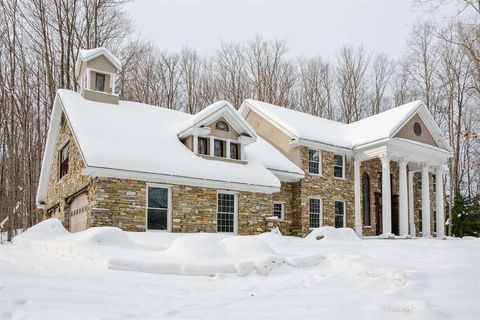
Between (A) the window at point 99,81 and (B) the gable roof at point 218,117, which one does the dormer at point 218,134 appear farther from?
(A) the window at point 99,81

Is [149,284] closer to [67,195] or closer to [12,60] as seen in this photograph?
[67,195]

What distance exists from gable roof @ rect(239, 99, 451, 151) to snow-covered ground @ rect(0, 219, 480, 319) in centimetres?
1166

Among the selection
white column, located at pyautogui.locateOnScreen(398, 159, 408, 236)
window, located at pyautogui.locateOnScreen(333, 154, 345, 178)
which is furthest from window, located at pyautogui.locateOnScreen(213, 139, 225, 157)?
white column, located at pyautogui.locateOnScreen(398, 159, 408, 236)

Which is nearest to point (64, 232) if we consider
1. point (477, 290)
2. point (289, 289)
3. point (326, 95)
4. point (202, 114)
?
point (202, 114)

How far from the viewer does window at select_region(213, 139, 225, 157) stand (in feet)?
58.9

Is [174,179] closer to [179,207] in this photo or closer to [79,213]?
[179,207]

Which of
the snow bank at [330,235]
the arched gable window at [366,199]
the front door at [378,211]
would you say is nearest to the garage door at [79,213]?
the snow bank at [330,235]

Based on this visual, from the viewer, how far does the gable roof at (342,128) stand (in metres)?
21.6

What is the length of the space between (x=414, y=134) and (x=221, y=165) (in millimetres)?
11590

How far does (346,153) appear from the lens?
22.8m

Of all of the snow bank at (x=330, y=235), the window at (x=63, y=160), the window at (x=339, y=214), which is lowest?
the snow bank at (x=330, y=235)

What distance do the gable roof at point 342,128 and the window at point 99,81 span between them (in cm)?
817

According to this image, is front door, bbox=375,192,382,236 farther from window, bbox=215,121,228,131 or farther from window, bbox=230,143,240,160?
window, bbox=215,121,228,131

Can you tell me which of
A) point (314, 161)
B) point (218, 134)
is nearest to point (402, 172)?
point (314, 161)
